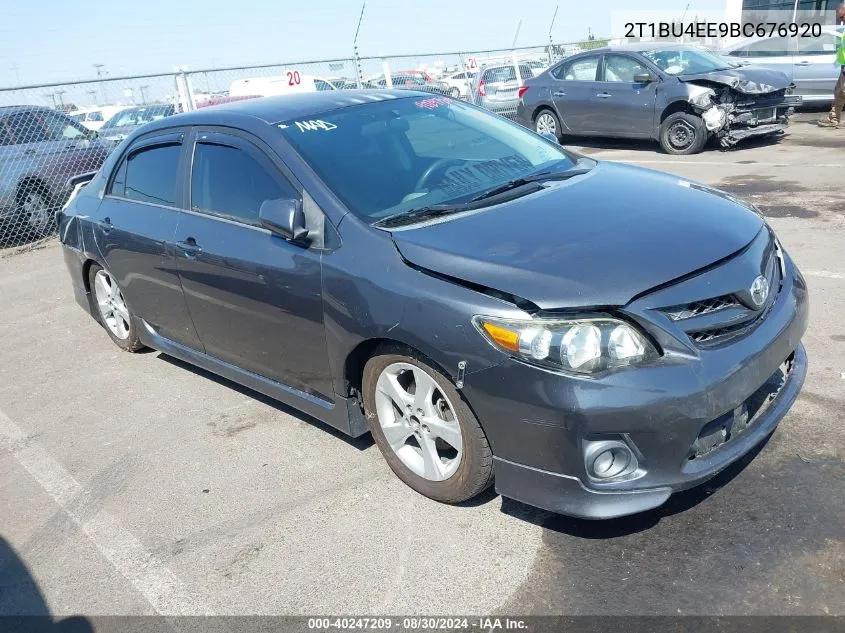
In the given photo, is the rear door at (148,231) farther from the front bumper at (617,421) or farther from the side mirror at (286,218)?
the front bumper at (617,421)

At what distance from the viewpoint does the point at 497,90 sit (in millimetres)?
16266

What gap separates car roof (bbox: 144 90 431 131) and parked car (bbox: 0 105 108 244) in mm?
6381

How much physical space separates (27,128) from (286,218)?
8.45 meters

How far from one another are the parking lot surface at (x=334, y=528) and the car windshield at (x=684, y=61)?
24.6 feet

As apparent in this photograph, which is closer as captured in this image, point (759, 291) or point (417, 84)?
point (759, 291)

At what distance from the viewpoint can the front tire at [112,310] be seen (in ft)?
17.5

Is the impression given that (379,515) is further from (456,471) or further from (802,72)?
(802,72)

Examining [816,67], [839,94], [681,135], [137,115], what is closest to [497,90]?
[681,135]

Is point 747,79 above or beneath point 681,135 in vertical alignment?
above

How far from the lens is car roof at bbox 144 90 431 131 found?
395 centimetres

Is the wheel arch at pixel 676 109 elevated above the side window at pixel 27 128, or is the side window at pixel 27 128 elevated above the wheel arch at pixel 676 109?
the side window at pixel 27 128

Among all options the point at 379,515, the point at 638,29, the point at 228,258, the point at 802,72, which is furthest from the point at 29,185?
the point at 638,29

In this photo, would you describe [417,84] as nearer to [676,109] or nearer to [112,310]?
[676,109]

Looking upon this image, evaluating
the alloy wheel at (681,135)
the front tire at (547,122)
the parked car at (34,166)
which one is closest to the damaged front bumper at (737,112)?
the alloy wheel at (681,135)
